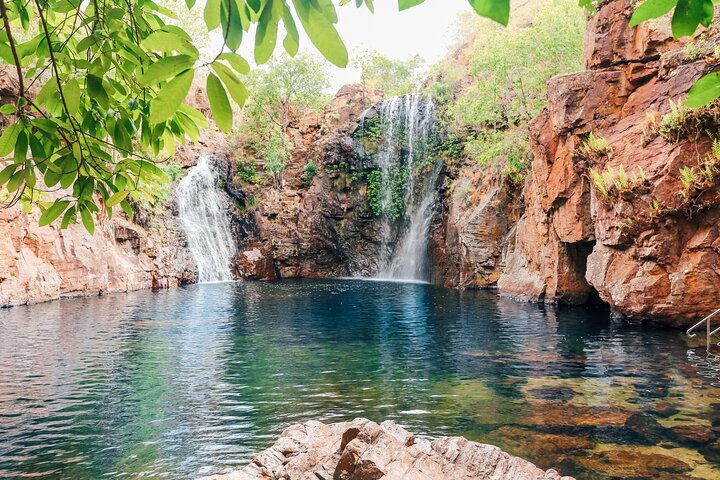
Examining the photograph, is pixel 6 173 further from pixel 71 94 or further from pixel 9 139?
pixel 71 94

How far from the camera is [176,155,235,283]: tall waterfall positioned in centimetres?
3425

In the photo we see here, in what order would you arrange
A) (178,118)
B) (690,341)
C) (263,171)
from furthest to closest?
(263,171)
(690,341)
(178,118)

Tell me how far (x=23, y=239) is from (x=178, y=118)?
22857mm

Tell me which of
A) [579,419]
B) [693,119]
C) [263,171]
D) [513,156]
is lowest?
[579,419]

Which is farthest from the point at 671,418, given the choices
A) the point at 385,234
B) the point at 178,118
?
the point at 385,234

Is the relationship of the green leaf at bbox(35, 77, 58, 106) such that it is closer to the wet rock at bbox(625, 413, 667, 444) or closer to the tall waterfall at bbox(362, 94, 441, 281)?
the wet rock at bbox(625, 413, 667, 444)

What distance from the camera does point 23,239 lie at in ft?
68.8

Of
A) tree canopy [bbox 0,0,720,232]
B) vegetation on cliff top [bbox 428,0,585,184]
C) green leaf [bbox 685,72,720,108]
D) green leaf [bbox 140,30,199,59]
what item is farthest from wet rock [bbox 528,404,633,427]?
vegetation on cliff top [bbox 428,0,585,184]

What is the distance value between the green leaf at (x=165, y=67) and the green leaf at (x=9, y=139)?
0.90 meters

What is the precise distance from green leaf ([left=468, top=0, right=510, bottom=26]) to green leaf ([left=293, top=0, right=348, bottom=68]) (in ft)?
1.23

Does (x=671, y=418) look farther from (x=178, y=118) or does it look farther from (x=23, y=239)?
(x=23, y=239)

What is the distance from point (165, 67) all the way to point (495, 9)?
850 mm

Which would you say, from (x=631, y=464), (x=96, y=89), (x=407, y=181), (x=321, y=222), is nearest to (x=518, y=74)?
(x=407, y=181)

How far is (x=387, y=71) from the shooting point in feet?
161
